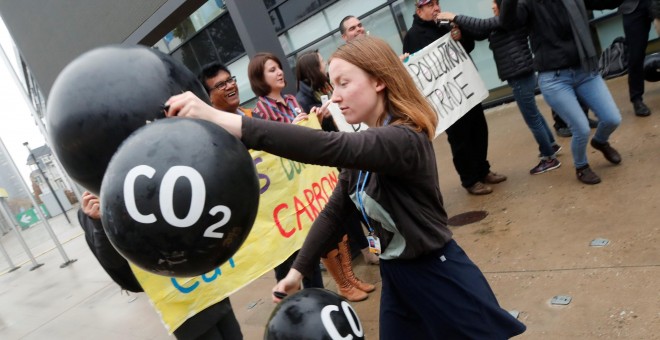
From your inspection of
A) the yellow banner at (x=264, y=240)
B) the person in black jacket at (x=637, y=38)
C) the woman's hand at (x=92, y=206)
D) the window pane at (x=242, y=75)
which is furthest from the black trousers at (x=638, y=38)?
the window pane at (x=242, y=75)

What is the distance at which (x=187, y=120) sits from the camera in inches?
55.7

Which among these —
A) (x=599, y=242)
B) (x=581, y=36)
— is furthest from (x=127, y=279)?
(x=581, y=36)

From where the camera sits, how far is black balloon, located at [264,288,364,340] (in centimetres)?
181

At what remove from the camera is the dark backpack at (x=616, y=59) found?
242 inches

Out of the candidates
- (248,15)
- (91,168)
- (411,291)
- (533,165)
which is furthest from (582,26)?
(248,15)

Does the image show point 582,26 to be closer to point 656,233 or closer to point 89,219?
point 656,233

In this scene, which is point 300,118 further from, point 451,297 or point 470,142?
point 451,297

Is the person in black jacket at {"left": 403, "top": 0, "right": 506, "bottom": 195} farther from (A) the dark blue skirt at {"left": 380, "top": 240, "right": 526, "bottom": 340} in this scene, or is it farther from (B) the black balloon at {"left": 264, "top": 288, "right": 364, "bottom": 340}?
(B) the black balloon at {"left": 264, "top": 288, "right": 364, "bottom": 340}

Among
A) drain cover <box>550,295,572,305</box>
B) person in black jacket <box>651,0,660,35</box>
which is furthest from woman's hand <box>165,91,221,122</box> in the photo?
person in black jacket <box>651,0,660,35</box>

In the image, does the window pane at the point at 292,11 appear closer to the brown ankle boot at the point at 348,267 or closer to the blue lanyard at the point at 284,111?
the blue lanyard at the point at 284,111

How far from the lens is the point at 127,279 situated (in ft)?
8.68

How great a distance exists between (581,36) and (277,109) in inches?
99.6

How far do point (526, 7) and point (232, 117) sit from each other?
11.6 feet

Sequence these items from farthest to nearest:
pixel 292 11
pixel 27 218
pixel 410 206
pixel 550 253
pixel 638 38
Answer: pixel 27 218, pixel 292 11, pixel 638 38, pixel 550 253, pixel 410 206
